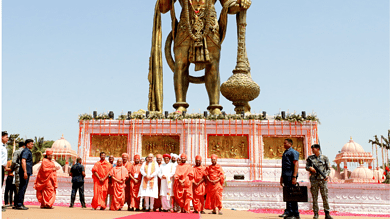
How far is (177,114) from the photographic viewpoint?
40.3 feet

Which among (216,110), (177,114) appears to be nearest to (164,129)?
(177,114)

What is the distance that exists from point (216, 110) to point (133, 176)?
5.19 metres

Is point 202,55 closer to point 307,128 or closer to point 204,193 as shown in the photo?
point 307,128

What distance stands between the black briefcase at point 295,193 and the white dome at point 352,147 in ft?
75.8

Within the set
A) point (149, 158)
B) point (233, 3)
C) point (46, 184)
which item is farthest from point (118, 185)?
point (233, 3)

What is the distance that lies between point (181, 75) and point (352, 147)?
18.8 m

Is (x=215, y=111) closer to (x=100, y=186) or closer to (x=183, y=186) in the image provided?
(x=183, y=186)

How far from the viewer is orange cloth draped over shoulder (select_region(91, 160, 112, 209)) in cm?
821

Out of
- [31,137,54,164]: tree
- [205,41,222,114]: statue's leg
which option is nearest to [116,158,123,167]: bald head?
[205,41,222,114]: statue's leg

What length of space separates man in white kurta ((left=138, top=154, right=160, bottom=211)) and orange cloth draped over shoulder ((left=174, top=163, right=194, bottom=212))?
1.60 ft

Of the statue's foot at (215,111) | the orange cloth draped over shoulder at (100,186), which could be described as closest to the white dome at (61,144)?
the statue's foot at (215,111)

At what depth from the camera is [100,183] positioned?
27.6 feet

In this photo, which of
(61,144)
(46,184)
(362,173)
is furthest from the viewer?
(61,144)

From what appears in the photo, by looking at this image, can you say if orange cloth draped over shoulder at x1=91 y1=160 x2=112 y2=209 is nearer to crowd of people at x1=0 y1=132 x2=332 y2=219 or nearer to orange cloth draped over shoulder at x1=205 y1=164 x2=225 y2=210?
crowd of people at x1=0 y1=132 x2=332 y2=219
